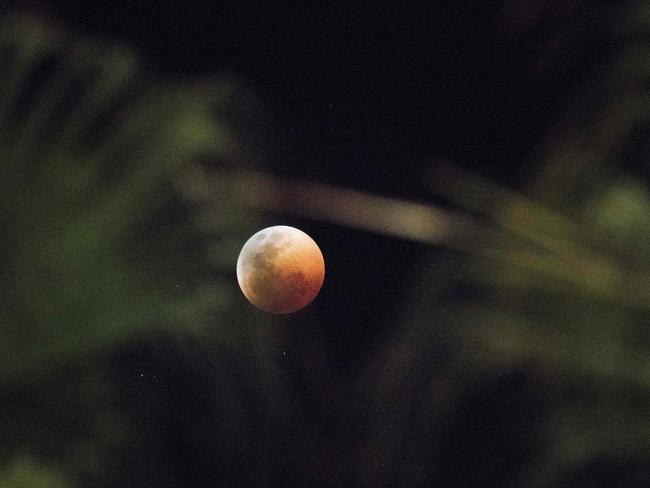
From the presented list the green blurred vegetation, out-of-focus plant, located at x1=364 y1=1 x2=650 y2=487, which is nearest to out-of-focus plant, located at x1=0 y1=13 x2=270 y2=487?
the green blurred vegetation

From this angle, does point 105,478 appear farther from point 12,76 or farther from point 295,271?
point 295,271

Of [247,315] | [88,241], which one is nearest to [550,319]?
[88,241]

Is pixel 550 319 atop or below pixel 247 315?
below

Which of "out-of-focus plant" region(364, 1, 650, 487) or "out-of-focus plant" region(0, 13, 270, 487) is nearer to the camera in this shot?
"out-of-focus plant" region(364, 1, 650, 487)

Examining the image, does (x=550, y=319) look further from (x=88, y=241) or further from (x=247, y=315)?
(x=247, y=315)

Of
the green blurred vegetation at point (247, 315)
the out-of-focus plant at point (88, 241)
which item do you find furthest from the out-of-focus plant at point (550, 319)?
the out-of-focus plant at point (88, 241)

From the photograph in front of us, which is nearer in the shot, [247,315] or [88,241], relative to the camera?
[88,241]

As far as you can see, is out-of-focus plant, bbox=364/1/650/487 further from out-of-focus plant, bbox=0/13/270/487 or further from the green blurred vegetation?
out-of-focus plant, bbox=0/13/270/487

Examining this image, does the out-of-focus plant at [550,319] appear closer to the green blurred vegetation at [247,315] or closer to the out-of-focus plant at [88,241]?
the green blurred vegetation at [247,315]

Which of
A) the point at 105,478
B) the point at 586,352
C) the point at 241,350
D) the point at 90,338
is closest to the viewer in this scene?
the point at 586,352

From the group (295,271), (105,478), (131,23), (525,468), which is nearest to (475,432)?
(525,468)

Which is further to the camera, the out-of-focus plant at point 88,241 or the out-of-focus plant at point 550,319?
the out-of-focus plant at point 88,241
